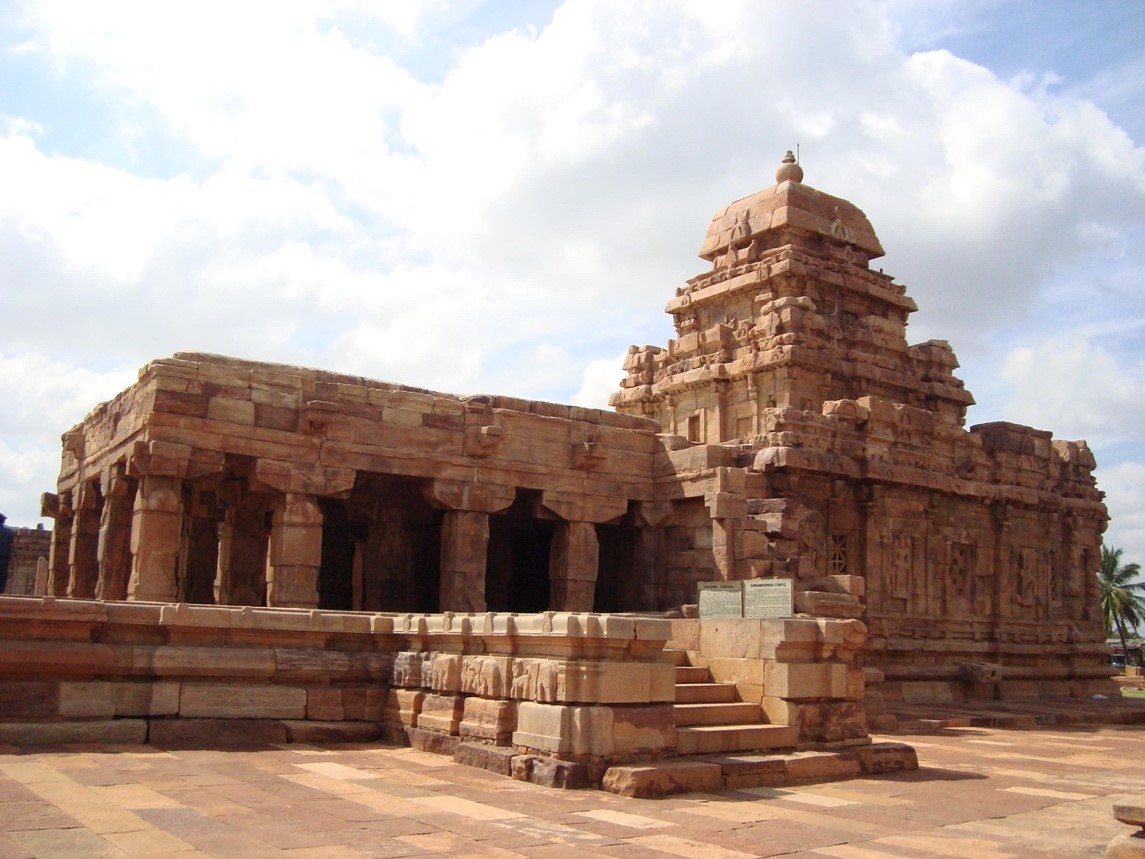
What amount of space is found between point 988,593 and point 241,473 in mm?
Result: 16352

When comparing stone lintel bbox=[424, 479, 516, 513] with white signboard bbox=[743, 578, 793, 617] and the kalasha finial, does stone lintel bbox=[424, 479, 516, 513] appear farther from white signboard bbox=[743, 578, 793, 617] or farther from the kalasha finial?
the kalasha finial

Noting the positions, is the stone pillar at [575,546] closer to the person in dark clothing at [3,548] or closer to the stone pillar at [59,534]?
the stone pillar at [59,534]

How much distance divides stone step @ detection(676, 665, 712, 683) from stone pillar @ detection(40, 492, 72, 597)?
1538 cm

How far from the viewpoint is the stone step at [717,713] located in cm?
996

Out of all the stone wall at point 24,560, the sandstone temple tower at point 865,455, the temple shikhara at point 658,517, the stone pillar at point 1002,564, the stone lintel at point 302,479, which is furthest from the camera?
the stone wall at point 24,560

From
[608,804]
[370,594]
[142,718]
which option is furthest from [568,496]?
[608,804]

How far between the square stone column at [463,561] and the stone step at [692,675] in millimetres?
7181

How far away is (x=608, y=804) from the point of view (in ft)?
25.5

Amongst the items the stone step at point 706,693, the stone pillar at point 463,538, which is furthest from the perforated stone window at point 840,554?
the stone step at point 706,693

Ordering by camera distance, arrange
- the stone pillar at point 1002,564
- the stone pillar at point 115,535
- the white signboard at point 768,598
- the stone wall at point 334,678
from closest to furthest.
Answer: the stone wall at point 334,678, the white signboard at point 768,598, the stone pillar at point 115,535, the stone pillar at point 1002,564

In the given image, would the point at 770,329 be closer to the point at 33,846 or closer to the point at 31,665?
the point at 31,665

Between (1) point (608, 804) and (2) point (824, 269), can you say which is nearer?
(1) point (608, 804)

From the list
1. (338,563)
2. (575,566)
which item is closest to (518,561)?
(338,563)

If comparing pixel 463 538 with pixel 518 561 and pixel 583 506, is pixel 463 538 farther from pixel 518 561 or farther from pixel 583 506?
pixel 518 561
